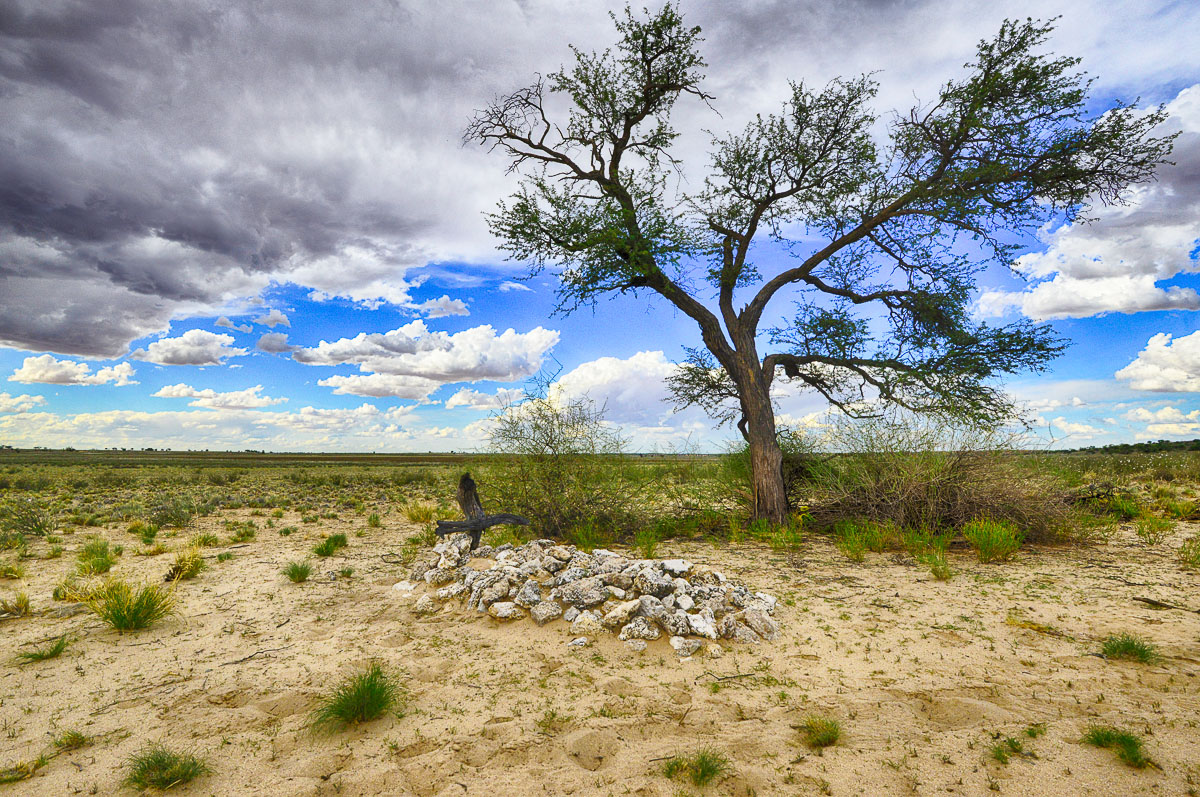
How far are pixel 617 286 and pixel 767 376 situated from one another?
402 centimetres

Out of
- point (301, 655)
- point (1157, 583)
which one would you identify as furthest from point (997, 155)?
point (301, 655)

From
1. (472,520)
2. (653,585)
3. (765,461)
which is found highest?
(765,461)

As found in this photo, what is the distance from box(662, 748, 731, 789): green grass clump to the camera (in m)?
3.21

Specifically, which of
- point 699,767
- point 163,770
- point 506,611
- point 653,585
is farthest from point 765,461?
point 163,770

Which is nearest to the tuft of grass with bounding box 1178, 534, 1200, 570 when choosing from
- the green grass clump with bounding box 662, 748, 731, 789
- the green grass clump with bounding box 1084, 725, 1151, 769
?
the green grass clump with bounding box 1084, 725, 1151, 769

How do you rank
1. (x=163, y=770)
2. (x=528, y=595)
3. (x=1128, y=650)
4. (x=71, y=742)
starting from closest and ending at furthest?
(x=163, y=770) → (x=71, y=742) → (x=1128, y=650) → (x=528, y=595)

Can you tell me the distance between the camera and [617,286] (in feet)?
39.3

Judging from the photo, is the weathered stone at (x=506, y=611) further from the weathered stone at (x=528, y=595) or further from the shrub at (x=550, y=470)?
the shrub at (x=550, y=470)

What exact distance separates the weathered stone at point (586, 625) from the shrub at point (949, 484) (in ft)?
21.2

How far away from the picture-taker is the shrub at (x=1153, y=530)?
30.5 ft

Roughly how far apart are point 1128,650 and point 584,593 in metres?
5.06

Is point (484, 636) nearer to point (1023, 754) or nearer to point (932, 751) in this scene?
point (932, 751)

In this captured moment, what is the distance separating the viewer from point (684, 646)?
5180 millimetres

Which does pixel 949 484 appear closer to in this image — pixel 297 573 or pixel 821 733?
pixel 821 733
